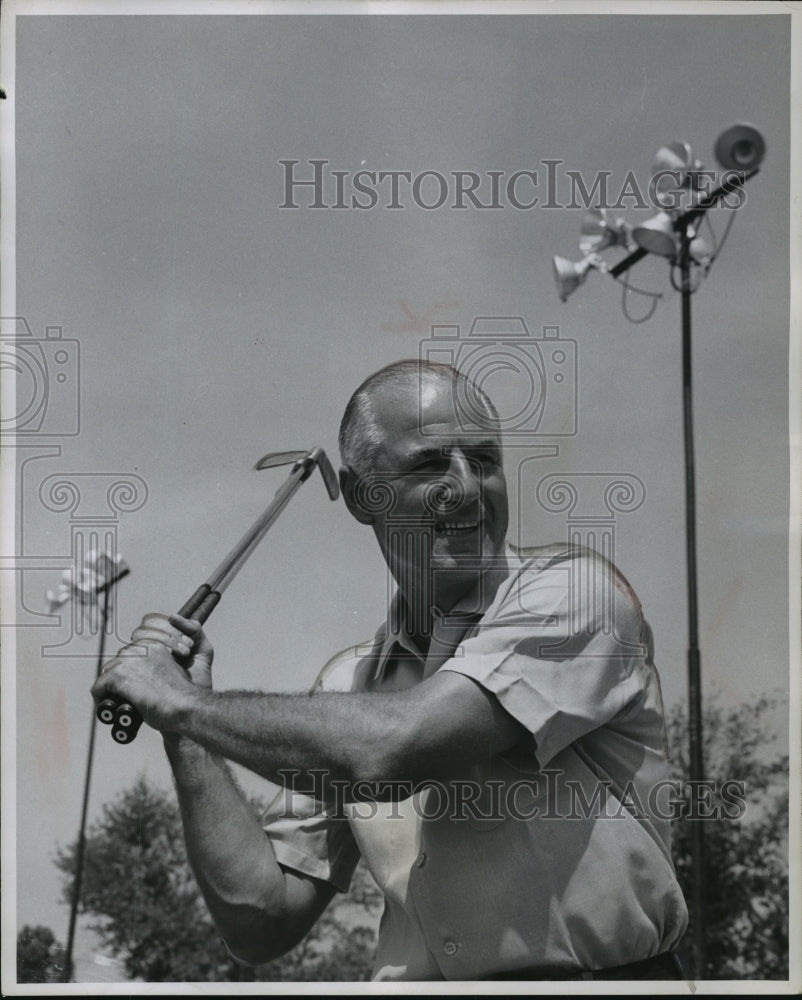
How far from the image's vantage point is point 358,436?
2707 mm

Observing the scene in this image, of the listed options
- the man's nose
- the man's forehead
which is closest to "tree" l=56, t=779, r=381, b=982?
the man's nose

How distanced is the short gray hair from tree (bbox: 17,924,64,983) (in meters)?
1.30

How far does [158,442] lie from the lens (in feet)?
8.93

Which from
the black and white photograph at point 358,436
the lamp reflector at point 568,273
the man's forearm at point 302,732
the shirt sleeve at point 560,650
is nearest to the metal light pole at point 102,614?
the black and white photograph at point 358,436

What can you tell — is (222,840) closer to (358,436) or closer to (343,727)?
(343,727)

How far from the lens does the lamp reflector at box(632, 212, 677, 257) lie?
2.75 metres

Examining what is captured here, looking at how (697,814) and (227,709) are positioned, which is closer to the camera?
(227,709)

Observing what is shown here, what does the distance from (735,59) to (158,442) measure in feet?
5.27

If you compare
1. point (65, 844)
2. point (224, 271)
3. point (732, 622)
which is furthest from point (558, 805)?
point (224, 271)

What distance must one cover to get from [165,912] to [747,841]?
1.34 m

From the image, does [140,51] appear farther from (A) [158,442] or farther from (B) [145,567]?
(B) [145,567]

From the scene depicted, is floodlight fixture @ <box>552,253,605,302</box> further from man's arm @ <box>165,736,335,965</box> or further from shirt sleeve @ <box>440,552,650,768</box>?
man's arm @ <box>165,736,335,965</box>

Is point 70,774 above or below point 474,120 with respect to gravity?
below

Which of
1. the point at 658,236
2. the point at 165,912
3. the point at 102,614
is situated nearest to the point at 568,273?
the point at 658,236
